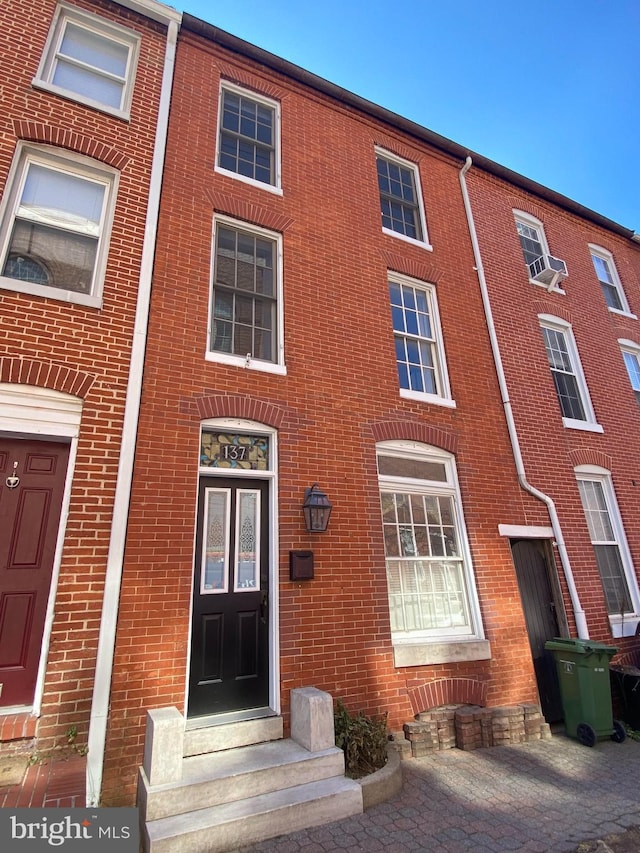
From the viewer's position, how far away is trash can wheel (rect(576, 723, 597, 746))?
530cm

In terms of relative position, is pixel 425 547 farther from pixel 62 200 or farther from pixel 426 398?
pixel 62 200

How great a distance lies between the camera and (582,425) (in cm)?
830

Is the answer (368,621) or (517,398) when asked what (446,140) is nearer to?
(517,398)

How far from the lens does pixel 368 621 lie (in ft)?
17.0

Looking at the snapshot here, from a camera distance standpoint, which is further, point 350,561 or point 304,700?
point 350,561

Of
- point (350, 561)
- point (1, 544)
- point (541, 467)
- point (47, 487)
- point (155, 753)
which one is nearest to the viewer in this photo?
point (155, 753)

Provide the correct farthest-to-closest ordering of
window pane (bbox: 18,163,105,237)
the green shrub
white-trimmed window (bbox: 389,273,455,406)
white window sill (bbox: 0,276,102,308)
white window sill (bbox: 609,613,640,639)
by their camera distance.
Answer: white-trimmed window (bbox: 389,273,455,406), white window sill (bbox: 609,613,640,639), window pane (bbox: 18,163,105,237), white window sill (bbox: 0,276,102,308), the green shrub

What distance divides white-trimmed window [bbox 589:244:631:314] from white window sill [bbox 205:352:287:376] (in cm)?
928

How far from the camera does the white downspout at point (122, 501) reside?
366 cm

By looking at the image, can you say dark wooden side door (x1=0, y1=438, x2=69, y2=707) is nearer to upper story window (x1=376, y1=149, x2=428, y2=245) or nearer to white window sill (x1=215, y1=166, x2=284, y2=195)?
white window sill (x1=215, y1=166, x2=284, y2=195)

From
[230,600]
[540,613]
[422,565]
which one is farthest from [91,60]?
[540,613]

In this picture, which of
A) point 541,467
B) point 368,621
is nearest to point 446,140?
point 541,467

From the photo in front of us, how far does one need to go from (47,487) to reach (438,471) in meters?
5.05

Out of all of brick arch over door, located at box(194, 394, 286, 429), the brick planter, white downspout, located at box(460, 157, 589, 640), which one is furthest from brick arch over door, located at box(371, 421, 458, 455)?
the brick planter
